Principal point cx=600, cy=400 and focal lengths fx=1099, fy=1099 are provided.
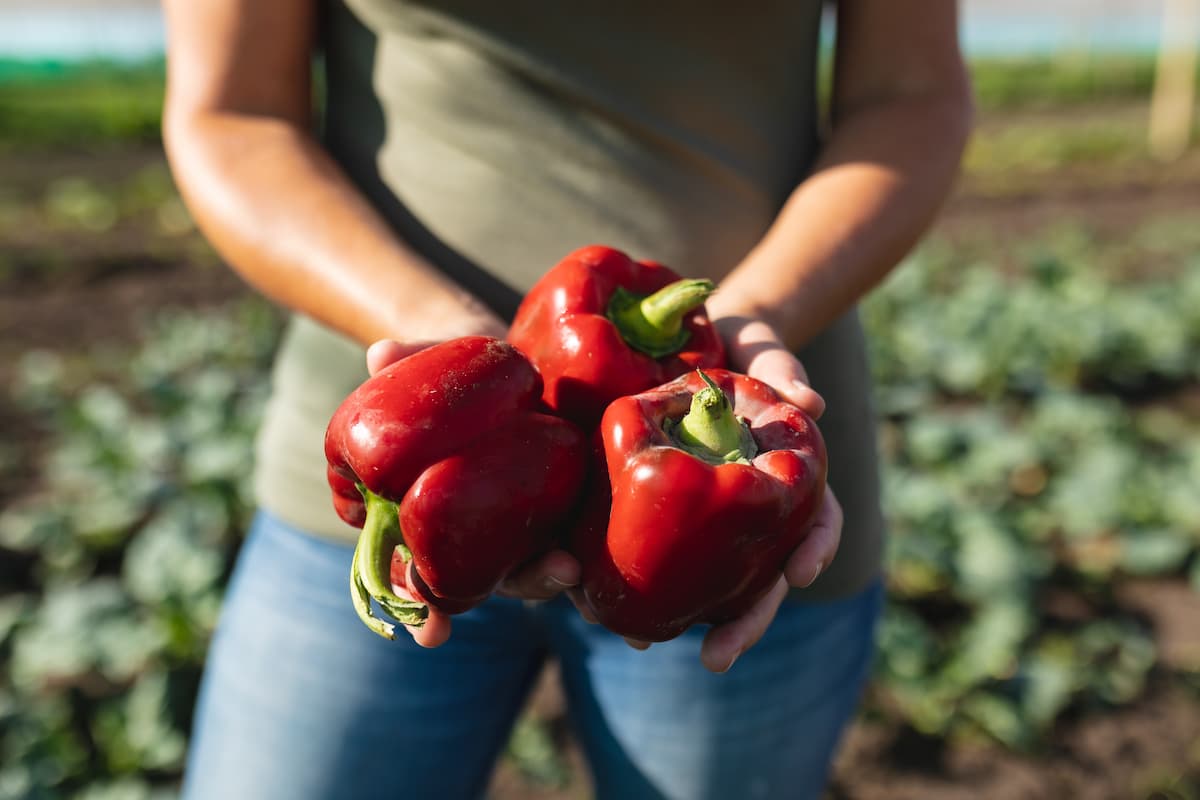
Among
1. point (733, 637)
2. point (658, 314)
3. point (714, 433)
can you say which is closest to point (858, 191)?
point (658, 314)

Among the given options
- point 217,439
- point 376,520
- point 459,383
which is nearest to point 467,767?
point 376,520

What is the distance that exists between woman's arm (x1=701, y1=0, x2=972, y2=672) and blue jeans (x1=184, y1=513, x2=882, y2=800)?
0.34m

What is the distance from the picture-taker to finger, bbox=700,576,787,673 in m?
1.18

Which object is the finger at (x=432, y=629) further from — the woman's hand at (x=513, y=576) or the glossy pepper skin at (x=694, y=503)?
the glossy pepper skin at (x=694, y=503)

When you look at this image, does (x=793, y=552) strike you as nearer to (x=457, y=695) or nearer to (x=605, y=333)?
(x=605, y=333)

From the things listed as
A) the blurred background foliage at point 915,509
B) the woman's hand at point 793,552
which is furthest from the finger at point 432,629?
the blurred background foliage at point 915,509

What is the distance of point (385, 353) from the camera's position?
1.22 m

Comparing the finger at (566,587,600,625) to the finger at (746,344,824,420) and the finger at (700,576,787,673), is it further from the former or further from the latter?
the finger at (746,344,824,420)

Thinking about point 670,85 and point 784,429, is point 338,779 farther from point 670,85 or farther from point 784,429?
point 670,85

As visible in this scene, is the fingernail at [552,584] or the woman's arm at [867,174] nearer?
the fingernail at [552,584]

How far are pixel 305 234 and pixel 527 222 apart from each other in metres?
0.31

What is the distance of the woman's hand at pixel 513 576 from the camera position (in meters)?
1.20

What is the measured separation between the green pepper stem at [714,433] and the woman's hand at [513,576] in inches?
7.3

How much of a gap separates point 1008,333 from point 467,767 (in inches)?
188
